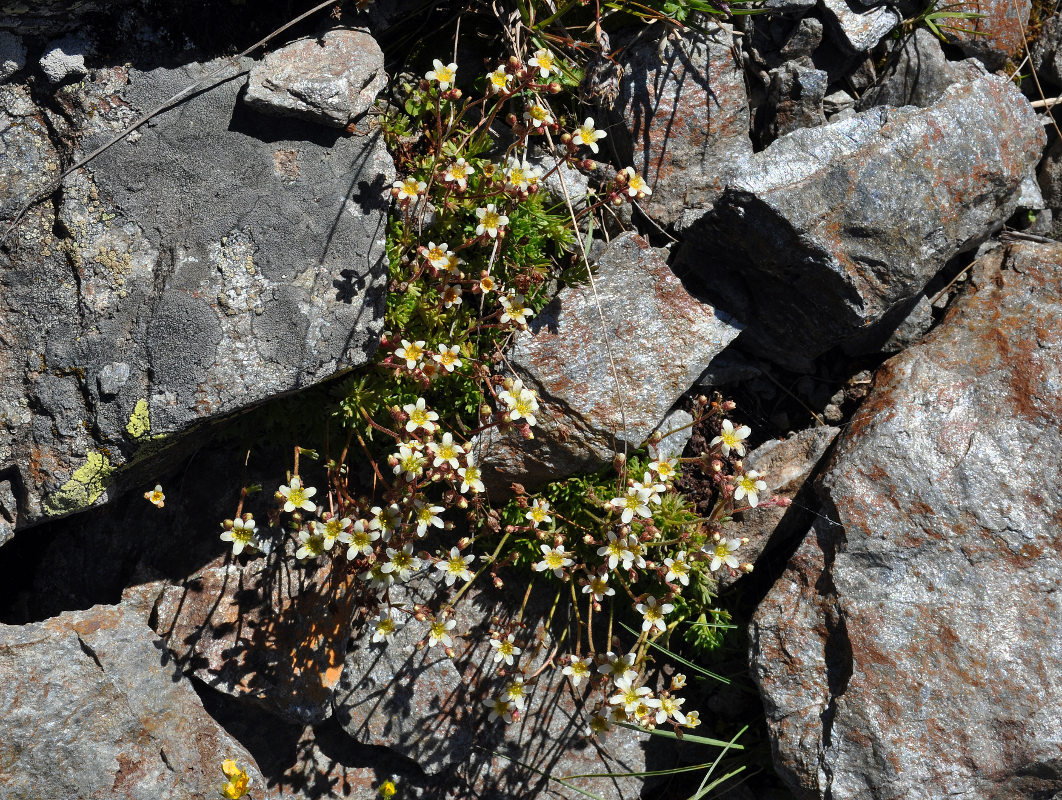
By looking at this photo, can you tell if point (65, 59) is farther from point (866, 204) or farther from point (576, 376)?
point (866, 204)

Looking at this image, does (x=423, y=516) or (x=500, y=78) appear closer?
(x=423, y=516)

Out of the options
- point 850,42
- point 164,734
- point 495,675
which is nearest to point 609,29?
point 850,42

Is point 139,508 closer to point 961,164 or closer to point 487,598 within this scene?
point 487,598

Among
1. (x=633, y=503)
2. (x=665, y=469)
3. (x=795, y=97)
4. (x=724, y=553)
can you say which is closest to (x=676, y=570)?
(x=724, y=553)

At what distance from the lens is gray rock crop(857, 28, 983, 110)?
4818 millimetres

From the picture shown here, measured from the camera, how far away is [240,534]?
4.16m

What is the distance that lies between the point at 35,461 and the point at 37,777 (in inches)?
63.2

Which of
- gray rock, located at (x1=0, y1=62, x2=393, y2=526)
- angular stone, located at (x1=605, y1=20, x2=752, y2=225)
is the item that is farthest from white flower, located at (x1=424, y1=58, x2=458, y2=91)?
angular stone, located at (x1=605, y1=20, x2=752, y2=225)

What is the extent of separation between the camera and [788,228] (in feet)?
14.0


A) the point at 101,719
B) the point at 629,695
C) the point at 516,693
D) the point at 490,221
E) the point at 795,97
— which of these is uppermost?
the point at 795,97

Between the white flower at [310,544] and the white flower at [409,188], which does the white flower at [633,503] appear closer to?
the white flower at [310,544]

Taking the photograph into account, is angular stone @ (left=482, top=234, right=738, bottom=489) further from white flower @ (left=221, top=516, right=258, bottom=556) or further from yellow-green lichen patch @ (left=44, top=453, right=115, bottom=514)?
yellow-green lichen patch @ (left=44, top=453, right=115, bottom=514)

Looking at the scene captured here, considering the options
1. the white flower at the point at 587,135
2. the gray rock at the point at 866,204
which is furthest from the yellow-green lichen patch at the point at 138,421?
the gray rock at the point at 866,204

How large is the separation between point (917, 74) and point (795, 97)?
0.79 m
